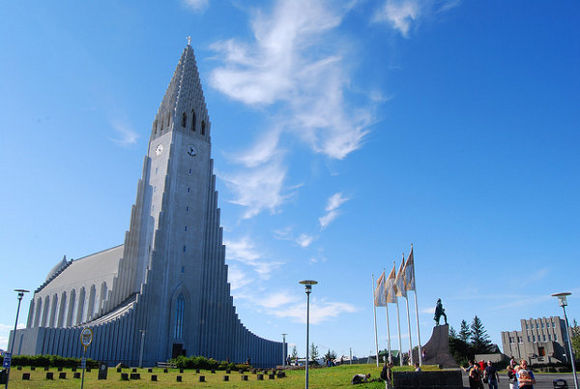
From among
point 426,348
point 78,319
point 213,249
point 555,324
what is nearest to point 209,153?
point 213,249

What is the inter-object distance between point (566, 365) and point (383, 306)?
55.7 ft

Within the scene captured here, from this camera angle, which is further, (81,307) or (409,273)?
(81,307)

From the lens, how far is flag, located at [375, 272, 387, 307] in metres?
45.4

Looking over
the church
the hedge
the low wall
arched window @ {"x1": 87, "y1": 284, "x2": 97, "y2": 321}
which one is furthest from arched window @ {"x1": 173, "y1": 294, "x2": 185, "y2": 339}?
the low wall

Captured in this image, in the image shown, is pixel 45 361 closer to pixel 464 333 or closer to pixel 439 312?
pixel 439 312

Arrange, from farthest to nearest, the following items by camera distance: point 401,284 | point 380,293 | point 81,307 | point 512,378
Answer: point 81,307 → point 380,293 → point 401,284 → point 512,378

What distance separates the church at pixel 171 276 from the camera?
54156 millimetres

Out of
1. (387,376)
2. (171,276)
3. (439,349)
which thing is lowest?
(387,376)

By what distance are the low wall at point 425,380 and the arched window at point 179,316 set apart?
1729 inches

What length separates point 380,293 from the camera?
151ft

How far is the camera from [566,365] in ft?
143

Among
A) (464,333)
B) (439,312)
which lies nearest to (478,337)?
(464,333)

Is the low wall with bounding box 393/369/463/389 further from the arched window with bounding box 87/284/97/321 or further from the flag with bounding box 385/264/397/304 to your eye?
the arched window with bounding box 87/284/97/321

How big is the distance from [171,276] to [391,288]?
29159mm
